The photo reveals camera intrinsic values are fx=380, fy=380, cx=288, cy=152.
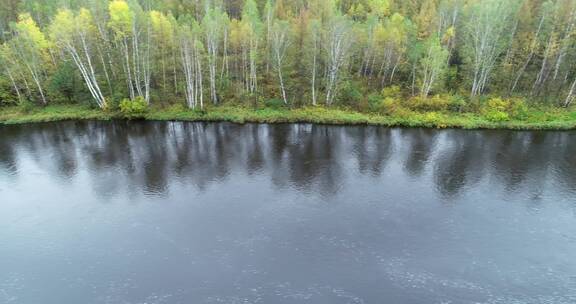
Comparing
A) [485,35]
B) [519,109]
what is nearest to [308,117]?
[485,35]

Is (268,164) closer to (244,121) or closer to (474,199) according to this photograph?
(244,121)

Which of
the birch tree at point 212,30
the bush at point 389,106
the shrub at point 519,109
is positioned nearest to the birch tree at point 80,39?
A: the birch tree at point 212,30

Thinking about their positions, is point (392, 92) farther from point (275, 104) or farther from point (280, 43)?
point (280, 43)

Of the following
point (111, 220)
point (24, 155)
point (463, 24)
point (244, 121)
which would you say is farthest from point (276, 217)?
point (463, 24)

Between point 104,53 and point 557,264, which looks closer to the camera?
point 557,264

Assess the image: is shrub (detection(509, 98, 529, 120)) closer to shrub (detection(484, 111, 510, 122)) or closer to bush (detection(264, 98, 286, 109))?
shrub (detection(484, 111, 510, 122))

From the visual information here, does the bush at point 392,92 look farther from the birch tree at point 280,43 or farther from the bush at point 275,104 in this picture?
the bush at point 275,104
